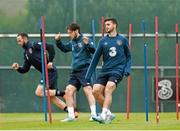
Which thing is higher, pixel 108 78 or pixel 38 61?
pixel 38 61

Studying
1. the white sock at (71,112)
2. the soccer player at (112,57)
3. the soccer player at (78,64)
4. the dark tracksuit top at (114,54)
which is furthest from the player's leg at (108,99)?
the white sock at (71,112)

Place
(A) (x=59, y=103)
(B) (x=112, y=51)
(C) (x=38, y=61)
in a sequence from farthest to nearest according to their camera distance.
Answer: (C) (x=38, y=61) → (A) (x=59, y=103) → (B) (x=112, y=51)

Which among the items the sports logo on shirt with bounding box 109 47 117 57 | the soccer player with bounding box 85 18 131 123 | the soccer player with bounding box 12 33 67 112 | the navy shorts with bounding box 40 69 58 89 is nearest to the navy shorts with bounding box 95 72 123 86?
the soccer player with bounding box 85 18 131 123

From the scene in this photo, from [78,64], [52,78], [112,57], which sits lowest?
[52,78]

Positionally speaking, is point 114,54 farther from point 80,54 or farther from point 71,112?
point 71,112

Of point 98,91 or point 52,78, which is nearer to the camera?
point 98,91

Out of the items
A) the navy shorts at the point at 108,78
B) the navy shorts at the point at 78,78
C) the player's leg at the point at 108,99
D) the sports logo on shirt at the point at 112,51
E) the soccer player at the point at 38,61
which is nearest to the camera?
the player's leg at the point at 108,99

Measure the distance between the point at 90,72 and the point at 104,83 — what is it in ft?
1.42

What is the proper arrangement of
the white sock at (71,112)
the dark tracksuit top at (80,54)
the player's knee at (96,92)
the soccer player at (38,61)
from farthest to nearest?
the soccer player at (38,61) < the dark tracksuit top at (80,54) < the white sock at (71,112) < the player's knee at (96,92)

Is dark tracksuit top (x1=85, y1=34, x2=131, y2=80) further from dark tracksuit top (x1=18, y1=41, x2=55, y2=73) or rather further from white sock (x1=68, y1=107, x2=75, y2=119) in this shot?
dark tracksuit top (x1=18, y1=41, x2=55, y2=73)

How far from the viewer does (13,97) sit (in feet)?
75.0

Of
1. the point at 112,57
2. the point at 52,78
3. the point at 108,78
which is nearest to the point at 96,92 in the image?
the point at 108,78

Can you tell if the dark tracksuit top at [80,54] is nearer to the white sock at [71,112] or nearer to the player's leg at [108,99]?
the white sock at [71,112]

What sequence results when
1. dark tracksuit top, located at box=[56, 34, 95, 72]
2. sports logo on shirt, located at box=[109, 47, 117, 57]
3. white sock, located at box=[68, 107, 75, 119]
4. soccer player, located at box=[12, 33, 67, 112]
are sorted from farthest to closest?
soccer player, located at box=[12, 33, 67, 112]
dark tracksuit top, located at box=[56, 34, 95, 72]
white sock, located at box=[68, 107, 75, 119]
sports logo on shirt, located at box=[109, 47, 117, 57]
